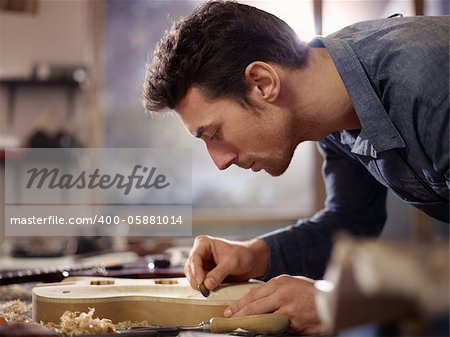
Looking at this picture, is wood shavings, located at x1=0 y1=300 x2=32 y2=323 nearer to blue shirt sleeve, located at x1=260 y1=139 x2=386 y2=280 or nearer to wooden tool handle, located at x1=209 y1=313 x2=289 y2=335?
wooden tool handle, located at x1=209 y1=313 x2=289 y2=335

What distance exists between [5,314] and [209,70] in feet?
2.08

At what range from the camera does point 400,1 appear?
4.75 m

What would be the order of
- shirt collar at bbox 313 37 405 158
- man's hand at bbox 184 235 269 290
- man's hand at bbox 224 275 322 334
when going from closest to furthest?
man's hand at bbox 224 275 322 334 → shirt collar at bbox 313 37 405 158 → man's hand at bbox 184 235 269 290

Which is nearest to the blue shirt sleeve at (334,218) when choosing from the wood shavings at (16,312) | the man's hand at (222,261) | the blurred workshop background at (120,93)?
the man's hand at (222,261)

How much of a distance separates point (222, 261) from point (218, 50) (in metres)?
0.46

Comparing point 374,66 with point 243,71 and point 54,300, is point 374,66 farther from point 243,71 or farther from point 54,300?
point 54,300

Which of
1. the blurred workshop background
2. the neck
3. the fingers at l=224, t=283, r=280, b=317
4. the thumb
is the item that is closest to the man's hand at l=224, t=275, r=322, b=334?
the fingers at l=224, t=283, r=280, b=317

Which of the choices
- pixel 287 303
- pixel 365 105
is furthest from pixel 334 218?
pixel 287 303

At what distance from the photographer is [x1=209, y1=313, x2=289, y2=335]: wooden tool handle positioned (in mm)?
→ 1033

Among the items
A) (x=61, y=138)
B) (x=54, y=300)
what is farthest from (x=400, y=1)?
(x=54, y=300)

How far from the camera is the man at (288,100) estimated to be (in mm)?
1160

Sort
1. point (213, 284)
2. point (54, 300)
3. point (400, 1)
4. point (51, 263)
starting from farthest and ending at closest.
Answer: point (400, 1)
point (51, 263)
point (213, 284)
point (54, 300)

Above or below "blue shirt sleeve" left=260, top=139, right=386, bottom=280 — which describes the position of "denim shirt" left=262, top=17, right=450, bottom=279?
above

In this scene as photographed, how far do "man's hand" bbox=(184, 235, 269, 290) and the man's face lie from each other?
0.62 ft
